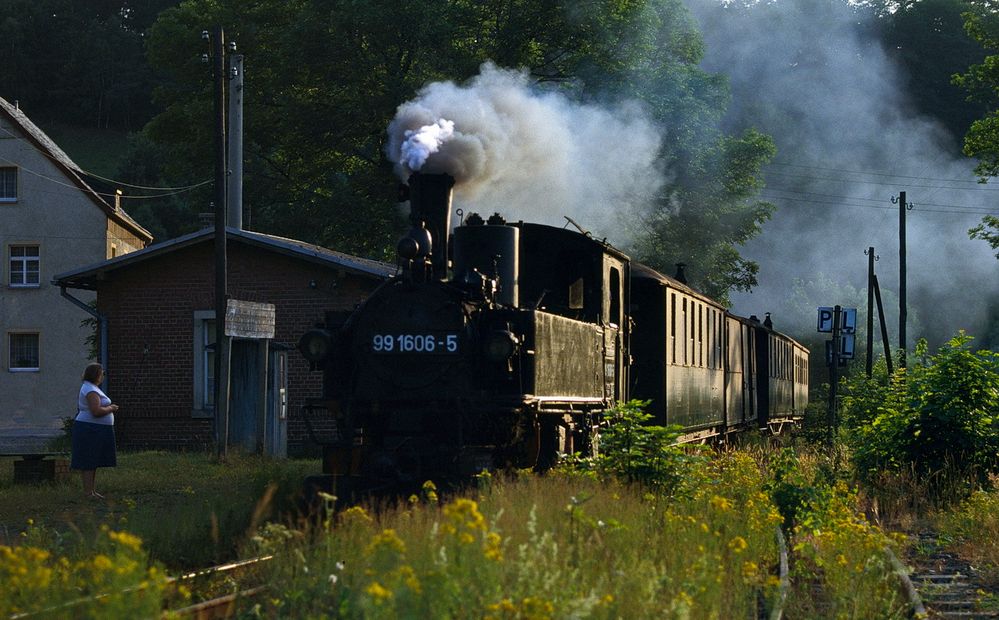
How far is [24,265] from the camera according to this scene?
3931 cm

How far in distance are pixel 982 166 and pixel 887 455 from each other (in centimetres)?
1708

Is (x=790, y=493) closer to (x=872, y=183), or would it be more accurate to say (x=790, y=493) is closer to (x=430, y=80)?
(x=430, y=80)

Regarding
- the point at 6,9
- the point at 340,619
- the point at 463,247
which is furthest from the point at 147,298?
the point at 6,9

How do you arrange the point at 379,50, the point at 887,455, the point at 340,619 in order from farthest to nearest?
1. the point at 379,50
2. the point at 887,455
3. the point at 340,619

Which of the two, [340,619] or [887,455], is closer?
[340,619]

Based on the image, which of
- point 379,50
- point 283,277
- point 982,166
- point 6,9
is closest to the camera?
point 283,277

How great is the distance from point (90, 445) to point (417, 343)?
13.9ft

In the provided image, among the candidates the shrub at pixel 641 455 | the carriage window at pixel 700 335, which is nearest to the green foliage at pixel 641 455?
the shrub at pixel 641 455

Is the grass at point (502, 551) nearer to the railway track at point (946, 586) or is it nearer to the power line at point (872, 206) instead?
the railway track at point (946, 586)

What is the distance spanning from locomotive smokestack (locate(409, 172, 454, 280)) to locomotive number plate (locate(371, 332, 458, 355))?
2.16 feet

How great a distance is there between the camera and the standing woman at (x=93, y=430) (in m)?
12.4

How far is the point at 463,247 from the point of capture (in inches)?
428


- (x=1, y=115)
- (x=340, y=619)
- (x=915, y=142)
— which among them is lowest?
(x=340, y=619)

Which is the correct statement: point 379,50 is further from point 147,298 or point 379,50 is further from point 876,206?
point 876,206
